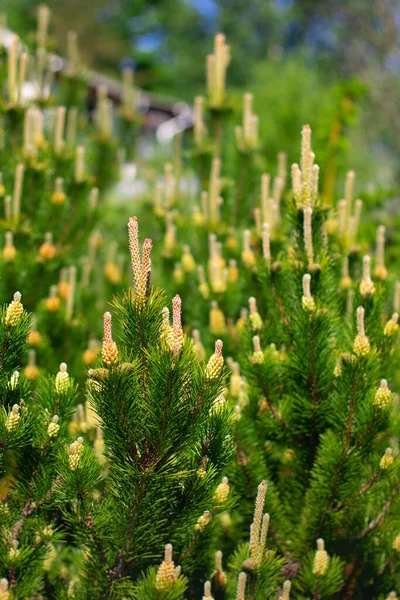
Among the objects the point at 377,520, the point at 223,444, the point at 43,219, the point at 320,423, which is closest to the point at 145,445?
the point at 223,444

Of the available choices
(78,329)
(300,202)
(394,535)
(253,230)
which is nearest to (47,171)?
(78,329)

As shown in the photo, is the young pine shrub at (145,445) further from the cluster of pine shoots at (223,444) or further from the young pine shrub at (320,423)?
the young pine shrub at (320,423)

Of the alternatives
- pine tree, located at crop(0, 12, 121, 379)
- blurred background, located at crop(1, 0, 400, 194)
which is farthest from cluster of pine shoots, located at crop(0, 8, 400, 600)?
blurred background, located at crop(1, 0, 400, 194)

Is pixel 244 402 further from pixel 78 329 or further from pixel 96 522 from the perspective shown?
pixel 78 329

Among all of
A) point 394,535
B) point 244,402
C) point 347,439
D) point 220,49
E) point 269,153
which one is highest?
point 269,153

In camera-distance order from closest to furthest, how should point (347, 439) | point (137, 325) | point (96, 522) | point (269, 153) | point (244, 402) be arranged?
1. point (137, 325)
2. point (96, 522)
3. point (347, 439)
4. point (244, 402)
5. point (269, 153)

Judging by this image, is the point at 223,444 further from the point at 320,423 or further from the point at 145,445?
the point at 320,423

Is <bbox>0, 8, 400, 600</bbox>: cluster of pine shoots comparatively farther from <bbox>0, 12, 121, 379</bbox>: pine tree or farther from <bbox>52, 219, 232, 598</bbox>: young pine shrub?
<bbox>0, 12, 121, 379</bbox>: pine tree

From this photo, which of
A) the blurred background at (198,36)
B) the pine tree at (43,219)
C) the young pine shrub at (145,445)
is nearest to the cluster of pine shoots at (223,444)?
the young pine shrub at (145,445)

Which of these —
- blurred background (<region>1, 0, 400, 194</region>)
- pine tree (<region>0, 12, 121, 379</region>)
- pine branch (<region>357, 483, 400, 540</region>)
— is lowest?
pine branch (<region>357, 483, 400, 540</region>)
